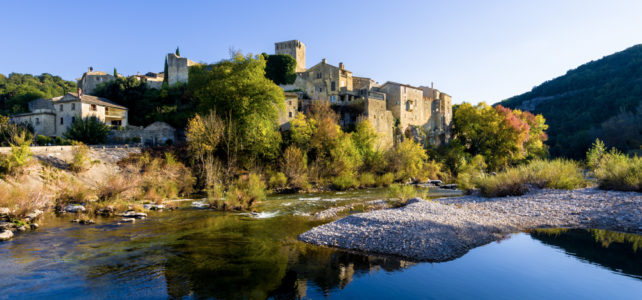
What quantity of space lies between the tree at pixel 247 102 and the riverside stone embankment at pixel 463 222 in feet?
56.1

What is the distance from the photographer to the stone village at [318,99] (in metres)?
37.7

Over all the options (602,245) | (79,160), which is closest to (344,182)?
(602,245)

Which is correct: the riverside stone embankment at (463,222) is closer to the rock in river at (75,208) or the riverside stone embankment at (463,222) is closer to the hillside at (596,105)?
the rock in river at (75,208)

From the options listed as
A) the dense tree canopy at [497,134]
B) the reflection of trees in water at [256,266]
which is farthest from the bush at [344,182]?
the dense tree canopy at [497,134]

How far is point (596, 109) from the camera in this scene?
64.4 meters

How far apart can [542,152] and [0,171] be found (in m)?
62.8

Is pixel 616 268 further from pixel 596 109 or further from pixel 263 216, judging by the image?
pixel 596 109

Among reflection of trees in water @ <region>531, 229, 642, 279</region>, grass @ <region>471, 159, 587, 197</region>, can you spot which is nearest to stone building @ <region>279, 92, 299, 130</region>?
grass @ <region>471, 159, 587, 197</region>

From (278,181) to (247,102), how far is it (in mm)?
8517

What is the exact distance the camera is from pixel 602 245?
422 inches

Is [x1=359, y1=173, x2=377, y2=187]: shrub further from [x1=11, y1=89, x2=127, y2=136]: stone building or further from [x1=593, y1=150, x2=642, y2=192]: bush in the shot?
[x1=11, y1=89, x2=127, y2=136]: stone building

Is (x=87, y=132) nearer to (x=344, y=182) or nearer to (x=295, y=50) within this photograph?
(x=344, y=182)

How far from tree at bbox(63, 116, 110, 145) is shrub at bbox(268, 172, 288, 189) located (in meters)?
20.7

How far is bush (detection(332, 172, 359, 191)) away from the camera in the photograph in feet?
98.3
